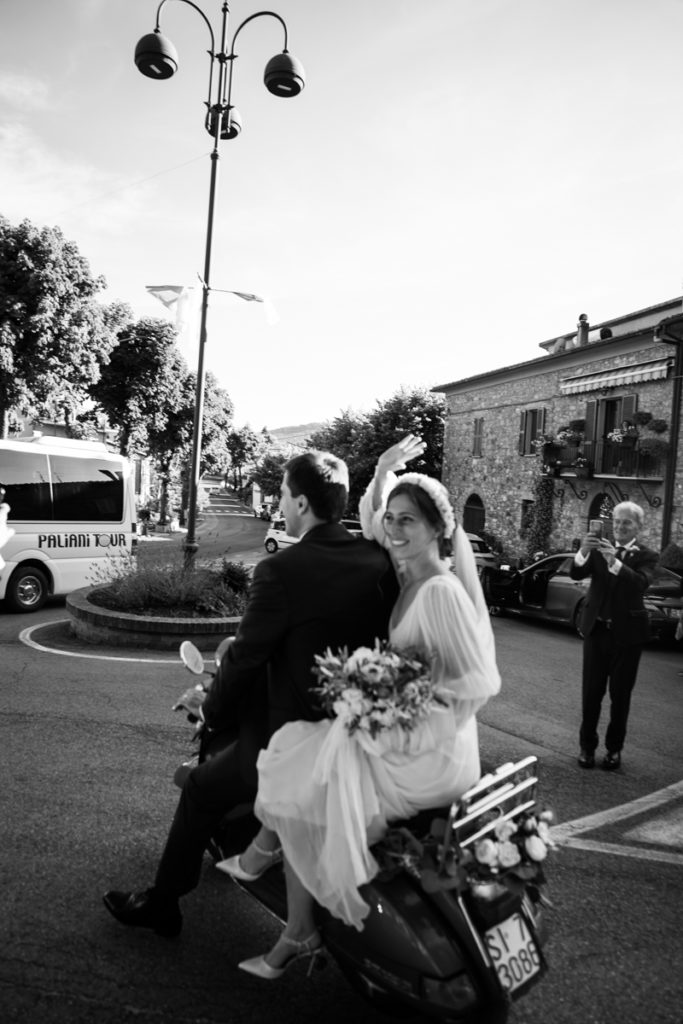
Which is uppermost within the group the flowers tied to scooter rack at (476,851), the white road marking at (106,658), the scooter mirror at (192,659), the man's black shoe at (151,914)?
the scooter mirror at (192,659)

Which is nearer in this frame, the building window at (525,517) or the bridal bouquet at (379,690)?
the bridal bouquet at (379,690)

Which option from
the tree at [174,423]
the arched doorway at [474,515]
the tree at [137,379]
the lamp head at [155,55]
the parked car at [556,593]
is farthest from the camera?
the tree at [174,423]

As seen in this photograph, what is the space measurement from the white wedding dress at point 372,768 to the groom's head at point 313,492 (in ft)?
1.60

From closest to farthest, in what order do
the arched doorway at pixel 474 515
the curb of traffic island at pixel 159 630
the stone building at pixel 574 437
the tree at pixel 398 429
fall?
the curb of traffic island at pixel 159 630
the stone building at pixel 574 437
the arched doorway at pixel 474 515
the tree at pixel 398 429

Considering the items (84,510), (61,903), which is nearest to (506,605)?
(84,510)

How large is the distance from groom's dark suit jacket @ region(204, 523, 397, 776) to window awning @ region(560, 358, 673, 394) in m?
20.0

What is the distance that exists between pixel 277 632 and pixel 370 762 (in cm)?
55

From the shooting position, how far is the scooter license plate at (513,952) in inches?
84.0

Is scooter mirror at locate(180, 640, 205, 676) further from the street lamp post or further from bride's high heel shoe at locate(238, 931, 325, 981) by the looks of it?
the street lamp post

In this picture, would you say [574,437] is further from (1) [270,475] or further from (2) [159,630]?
(1) [270,475]

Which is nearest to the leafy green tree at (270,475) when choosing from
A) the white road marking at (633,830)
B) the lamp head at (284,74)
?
the lamp head at (284,74)

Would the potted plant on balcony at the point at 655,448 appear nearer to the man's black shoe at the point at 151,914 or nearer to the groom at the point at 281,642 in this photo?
the groom at the point at 281,642

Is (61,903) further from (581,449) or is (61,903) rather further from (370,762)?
(581,449)

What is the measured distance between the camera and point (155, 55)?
30.0 ft
